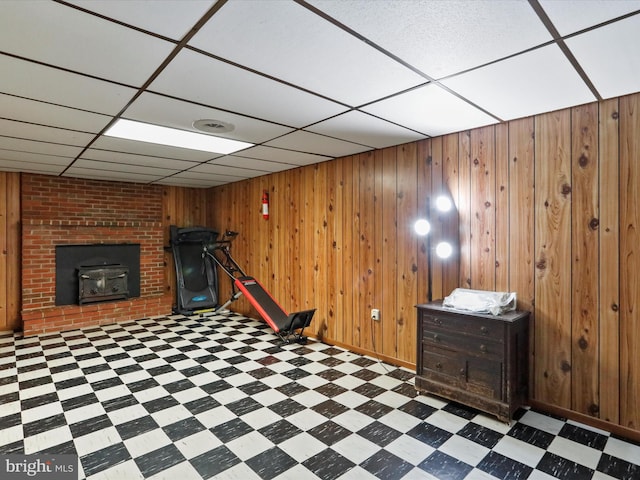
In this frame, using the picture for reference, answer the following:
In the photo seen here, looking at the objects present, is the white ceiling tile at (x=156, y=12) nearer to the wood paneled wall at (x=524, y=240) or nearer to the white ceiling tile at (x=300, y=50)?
the white ceiling tile at (x=300, y=50)

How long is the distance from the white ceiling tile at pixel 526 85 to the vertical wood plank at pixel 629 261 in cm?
31

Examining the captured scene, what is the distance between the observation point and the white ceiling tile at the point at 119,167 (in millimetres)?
4324

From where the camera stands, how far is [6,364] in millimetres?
3689

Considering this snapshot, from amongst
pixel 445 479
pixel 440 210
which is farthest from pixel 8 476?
pixel 440 210

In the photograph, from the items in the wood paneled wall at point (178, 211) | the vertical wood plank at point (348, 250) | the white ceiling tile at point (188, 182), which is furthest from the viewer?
the wood paneled wall at point (178, 211)

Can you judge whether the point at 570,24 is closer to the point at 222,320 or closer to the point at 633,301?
the point at 633,301

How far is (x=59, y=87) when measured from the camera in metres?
Answer: 2.15

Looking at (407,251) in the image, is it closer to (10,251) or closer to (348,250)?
(348,250)

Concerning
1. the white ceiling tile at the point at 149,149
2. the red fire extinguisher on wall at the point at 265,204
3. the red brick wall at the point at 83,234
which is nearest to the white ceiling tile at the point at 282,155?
the white ceiling tile at the point at 149,149

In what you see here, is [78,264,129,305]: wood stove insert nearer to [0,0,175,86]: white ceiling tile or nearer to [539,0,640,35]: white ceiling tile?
[0,0,175,86]: white ceiling tile

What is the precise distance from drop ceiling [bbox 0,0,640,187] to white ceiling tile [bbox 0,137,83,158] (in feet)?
0.34

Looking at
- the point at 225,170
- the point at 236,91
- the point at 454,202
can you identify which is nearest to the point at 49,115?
the point at 236,91

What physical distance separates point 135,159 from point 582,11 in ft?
13.8
